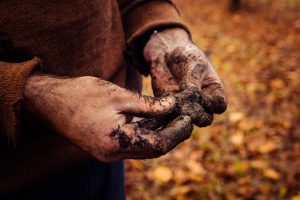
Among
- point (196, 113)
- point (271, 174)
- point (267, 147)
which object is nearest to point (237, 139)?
point (267, 147)

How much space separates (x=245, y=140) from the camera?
3.62m

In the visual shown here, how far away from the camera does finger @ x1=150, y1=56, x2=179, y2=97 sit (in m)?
1.38

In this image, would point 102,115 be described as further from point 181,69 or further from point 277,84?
point 277,84

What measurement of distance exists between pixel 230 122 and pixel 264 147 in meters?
0.57

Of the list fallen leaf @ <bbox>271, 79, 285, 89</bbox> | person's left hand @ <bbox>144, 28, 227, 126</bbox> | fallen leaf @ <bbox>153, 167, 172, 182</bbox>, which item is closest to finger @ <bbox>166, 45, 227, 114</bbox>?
person's left hand @ <bbox>144, 28, 227, 126</bbox>

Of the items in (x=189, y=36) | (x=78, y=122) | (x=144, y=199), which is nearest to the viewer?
(x=78, y=122)

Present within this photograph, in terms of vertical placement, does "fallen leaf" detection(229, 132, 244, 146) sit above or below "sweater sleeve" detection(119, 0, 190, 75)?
below

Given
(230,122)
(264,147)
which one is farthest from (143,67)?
(230,122)

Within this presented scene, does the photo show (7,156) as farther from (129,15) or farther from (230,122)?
(230,122)

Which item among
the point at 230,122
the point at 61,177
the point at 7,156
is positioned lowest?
the point at 230,122

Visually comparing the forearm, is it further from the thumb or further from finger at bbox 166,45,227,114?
finger at bbox 166,45,227,114

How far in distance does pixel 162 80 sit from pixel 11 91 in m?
0.61

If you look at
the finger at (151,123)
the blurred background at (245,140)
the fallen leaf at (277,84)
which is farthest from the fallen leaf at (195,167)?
the finger at (151,123)

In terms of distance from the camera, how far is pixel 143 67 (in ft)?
5.37
